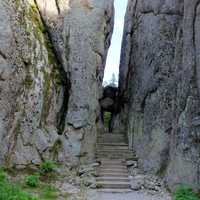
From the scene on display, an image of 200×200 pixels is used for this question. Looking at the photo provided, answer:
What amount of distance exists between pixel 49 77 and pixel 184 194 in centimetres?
565

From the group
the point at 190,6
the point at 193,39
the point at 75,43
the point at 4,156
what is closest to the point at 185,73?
the point at 193,39

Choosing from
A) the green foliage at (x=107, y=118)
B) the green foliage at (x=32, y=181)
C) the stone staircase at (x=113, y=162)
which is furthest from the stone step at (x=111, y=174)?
the green foliage at (x=107, y=118)

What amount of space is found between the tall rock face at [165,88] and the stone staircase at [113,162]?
1.70ft

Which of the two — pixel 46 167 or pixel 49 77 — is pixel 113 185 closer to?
pixel 46 167

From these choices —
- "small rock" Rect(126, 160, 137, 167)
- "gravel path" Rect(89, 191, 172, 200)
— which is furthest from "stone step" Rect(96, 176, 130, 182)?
"small rock" Rect(126, 160, 137, 167)

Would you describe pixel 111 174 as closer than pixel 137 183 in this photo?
No

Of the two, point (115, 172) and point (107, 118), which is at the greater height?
point (107, 118)

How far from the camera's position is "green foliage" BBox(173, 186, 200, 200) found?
10016mm

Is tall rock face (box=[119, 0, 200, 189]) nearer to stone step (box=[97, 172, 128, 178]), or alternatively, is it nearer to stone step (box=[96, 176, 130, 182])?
stone step (box=[97, 172, 128, 178])

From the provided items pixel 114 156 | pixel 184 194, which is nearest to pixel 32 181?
pixel 184 194

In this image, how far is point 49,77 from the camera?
13.3m

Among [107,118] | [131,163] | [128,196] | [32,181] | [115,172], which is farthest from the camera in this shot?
[107,118]

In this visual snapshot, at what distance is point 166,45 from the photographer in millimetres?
13555

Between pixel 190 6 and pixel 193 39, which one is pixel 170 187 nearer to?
pixel 193 39
